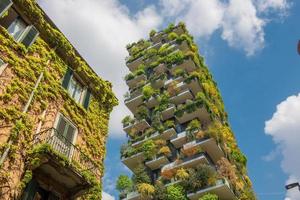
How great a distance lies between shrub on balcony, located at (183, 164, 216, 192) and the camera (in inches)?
1014

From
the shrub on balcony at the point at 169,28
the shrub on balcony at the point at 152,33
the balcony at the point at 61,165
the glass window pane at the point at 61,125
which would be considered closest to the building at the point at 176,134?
the shrub on balcony at the point at 169,28

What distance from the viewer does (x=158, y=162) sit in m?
30.4

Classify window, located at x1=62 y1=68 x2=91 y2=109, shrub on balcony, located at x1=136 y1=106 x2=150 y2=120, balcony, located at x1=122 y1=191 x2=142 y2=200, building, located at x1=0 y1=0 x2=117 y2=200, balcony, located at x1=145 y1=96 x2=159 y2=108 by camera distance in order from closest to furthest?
building, located at x1=0 y1=0 x2=117 y2=200 → window, located at x1=62 y1=68 x2=91 y2=109 → balcony, located at x1=122 y1=191 x2=142 y2=200 → shrub on balcony, located at x1=136 y1=106 x2=150 y2=120 → balcony, located at x1=145 y1=96 x2=159 y2=108

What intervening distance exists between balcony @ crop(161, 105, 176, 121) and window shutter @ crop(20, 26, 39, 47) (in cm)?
2092

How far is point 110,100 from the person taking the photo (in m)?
19.0

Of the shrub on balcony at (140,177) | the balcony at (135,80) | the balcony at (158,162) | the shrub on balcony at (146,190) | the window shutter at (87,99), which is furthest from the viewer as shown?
the balcony at (135,80)

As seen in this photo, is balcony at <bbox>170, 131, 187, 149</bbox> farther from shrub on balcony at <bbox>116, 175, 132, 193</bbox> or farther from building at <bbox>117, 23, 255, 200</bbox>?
shrub on balcony at <bbox>116, 175, 132, 193</bbox>

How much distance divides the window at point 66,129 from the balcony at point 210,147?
53.1 feet

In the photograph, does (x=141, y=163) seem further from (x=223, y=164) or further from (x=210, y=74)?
(x=210, y=74)

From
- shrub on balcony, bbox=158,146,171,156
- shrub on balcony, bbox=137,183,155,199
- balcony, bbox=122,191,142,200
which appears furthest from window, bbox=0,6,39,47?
shrub on balcony, bbox=158,146,171,156

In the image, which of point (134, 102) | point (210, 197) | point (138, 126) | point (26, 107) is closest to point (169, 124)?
point (138, 126)

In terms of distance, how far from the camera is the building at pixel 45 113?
11.6 m

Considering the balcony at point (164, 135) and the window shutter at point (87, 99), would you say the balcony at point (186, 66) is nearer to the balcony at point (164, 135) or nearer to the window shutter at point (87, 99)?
the balcony at point (164, 135)

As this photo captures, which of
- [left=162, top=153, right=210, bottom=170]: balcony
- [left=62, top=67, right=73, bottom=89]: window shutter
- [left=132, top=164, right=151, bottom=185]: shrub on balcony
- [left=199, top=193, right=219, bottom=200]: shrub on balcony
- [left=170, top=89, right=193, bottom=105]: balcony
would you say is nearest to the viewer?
[left=62, top=67, right=73, bottom=89]: window shutter
